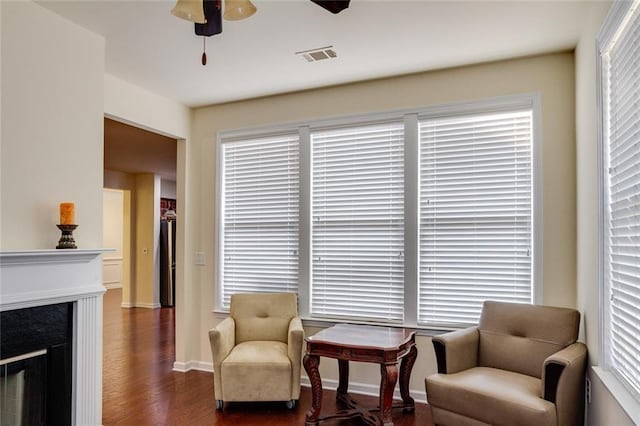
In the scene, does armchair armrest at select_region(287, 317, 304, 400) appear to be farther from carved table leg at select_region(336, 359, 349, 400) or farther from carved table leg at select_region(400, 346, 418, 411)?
carved table leg at select_region(400, 346, 418, 411)

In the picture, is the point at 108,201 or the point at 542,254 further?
the point at 108,201

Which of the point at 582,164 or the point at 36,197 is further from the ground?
the point at 582,164

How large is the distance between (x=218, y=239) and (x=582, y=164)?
124 inches

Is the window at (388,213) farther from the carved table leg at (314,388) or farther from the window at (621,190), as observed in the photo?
the window at (621,190)

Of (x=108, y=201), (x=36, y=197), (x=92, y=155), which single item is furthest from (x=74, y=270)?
(x=108, y=201)

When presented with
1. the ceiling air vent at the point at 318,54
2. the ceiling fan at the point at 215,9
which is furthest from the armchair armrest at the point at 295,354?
the ceiling fan at the point at 215,9

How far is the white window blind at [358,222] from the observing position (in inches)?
143

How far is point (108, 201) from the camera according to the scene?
10898 mm

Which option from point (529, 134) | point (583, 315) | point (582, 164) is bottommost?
point (583, 315)

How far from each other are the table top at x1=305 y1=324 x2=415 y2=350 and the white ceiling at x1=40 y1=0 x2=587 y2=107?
2.05 metres

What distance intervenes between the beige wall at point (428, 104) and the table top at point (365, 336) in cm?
41

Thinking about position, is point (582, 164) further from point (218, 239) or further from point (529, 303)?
point (218, 239)

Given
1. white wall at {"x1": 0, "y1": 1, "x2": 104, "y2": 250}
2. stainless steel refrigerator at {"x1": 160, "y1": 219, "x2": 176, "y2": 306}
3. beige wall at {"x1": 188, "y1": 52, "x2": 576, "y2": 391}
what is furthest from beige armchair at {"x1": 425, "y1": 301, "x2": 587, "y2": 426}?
stainless steel refrigerator at {"x1": 160, "y1": 219, "x2": 176, "y2": 306}

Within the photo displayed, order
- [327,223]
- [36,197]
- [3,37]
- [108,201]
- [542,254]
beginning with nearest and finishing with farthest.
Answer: [3,37] → [36,197] → [542,254] → [327,223] → [108,201]
